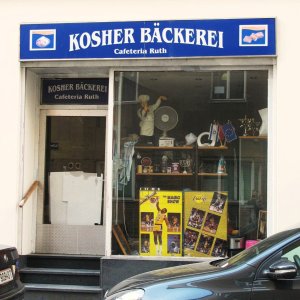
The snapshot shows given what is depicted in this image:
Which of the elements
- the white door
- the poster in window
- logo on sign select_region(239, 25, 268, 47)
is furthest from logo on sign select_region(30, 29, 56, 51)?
the poster in window

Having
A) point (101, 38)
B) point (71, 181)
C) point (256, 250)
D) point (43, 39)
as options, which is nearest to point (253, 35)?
point (101, 38)

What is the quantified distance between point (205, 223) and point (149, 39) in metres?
2.98

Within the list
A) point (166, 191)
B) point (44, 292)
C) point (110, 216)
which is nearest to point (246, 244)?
point (166, 191)

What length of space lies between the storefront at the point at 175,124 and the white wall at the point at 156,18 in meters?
0.15

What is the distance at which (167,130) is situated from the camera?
867cm

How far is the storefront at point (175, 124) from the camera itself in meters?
8.12

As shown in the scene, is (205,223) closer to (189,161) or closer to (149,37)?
(189,161)

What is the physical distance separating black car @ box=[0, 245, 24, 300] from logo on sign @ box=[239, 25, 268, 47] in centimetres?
446

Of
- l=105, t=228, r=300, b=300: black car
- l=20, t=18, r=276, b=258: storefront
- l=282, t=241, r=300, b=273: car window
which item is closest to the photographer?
l=105, t=228, r=300, b=300: black car

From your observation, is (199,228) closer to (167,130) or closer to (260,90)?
(167,130)

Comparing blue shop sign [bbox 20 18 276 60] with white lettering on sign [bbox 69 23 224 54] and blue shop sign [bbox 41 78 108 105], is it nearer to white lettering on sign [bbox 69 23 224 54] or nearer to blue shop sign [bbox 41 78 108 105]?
white lettering on sign [bbox 69 23 224 54]

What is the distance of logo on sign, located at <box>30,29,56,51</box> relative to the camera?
841cm

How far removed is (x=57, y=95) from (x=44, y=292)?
3298 mm

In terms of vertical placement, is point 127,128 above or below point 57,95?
below
